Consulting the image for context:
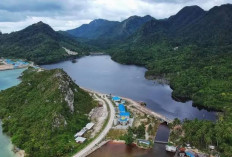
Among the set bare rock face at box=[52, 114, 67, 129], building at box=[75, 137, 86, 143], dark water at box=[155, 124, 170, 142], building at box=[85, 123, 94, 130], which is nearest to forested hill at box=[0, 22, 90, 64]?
bare rock face at box=[52, 114, 67, 129]

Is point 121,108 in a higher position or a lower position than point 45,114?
lower

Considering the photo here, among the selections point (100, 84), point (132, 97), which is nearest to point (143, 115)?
point (132, 97)

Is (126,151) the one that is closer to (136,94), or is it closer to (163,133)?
(163,133)

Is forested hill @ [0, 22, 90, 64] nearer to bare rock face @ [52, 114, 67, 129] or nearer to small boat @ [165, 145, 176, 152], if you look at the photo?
bare rock face @ [52, 114, 67, 129]

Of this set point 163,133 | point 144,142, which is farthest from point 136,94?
point 144,142

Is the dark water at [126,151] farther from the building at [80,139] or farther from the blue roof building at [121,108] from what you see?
the blue roof building at [121,108]

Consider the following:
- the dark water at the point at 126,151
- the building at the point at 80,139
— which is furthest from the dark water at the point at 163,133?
the building at the point at 80,139

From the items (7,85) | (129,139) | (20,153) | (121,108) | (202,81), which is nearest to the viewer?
(20,153)

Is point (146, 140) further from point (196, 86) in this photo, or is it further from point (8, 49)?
point (8, 49)
